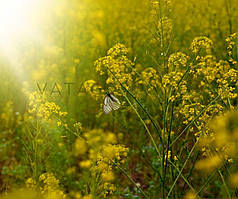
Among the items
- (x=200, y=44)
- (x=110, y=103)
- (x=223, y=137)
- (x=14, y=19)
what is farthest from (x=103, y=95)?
(x=14, y=19)

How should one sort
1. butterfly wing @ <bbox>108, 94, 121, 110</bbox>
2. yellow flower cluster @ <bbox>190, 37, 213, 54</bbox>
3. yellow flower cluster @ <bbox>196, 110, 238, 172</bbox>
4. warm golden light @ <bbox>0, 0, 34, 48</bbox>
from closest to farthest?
1. yellow flower cluster @ <bbox>196, 110, 238, 172</bbox>
2. yellow flower cluster @ <bbox>190, 37, 213, 54</bbox>
3. butterfly wing @ <bbox>108, 94, 121, 110</bbox>
4. warm golden light @ <bbox>0, 0, 34, 48</bbox>

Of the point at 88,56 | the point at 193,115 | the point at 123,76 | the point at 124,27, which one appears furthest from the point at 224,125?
the point at 124,27

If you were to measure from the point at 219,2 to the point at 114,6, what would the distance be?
2034 mm

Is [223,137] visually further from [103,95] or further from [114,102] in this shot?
[103,95]

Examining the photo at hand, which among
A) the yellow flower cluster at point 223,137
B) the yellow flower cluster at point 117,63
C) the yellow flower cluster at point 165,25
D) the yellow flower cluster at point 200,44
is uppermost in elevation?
the yellow flower cluster at point 165,25

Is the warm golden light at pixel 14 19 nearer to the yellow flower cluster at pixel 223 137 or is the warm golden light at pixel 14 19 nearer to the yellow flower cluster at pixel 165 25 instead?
the yellow flower cluster at pixel 165 25

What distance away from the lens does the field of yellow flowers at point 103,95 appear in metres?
2.34

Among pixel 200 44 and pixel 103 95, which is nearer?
pixel 200 44

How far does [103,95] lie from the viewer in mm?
2482

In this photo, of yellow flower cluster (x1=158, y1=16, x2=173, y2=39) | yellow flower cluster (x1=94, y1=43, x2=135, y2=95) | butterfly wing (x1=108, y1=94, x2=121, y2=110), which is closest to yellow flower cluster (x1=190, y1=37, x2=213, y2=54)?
yellow flower cluster (x1=158, y1=16, x2=173, y2=39)

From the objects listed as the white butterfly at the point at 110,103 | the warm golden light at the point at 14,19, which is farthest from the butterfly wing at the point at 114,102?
the warm golden light at the point at 14,19

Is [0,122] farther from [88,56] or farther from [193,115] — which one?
[193,115]

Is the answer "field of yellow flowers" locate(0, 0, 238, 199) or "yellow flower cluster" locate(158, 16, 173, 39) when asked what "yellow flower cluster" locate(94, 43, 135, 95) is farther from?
"yellow flower cluster" locate(158, 16, 173, 39)

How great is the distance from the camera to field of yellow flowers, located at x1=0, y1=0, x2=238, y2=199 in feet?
7.68
